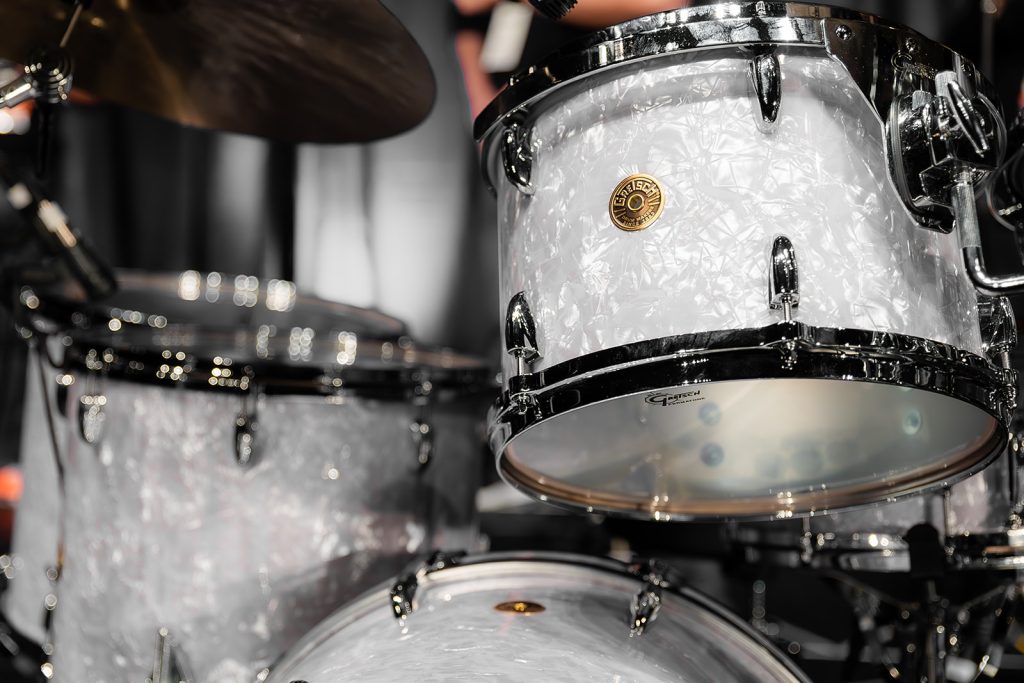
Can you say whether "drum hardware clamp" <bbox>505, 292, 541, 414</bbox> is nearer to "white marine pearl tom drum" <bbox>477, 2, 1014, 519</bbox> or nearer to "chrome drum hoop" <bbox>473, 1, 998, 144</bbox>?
"white marine pearl tom drum" <bbox>477, 2, 1014, 519</bbox>

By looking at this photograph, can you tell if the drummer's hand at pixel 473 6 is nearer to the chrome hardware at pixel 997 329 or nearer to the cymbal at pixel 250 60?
the cymbal at pixel 250 60

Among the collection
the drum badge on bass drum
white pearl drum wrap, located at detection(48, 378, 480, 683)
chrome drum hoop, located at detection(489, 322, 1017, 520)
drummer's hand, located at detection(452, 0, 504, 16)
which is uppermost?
drummer's hand, located at detection(452, 0, 504, 16)

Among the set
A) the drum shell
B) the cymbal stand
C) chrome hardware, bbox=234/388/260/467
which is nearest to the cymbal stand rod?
the cymbal stand

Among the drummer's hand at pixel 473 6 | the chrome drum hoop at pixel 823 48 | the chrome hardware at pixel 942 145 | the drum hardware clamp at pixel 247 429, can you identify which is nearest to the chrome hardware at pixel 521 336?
the chrome drum hoop at pixel 823 48

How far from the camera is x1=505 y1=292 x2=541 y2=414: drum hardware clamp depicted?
3.01ft

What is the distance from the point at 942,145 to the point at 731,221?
0.67ft

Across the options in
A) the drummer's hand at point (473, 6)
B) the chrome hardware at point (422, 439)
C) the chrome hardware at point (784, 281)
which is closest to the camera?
the chrome hardware at point (784, 281)

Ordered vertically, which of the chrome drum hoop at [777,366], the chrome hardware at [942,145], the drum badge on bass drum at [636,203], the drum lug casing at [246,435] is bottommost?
the drum lug casing at [246,435]

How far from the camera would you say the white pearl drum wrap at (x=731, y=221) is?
82cm

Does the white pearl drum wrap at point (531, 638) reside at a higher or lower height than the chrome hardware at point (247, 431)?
lower

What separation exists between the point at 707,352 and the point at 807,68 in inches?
11.5

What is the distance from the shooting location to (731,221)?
0.83 meters

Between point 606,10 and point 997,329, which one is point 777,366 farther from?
point 606,10

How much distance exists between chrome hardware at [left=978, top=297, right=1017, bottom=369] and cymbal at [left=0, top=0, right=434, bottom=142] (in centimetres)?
73
